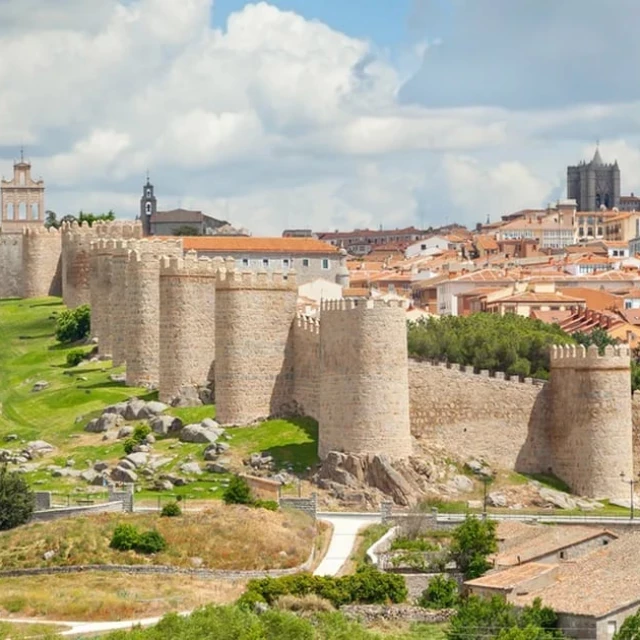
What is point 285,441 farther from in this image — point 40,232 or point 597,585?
point 40,232

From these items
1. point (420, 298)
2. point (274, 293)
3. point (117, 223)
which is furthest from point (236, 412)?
point (420, 298)

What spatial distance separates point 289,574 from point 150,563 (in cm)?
322

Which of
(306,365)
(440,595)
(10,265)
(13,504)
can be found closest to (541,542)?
(440,595)

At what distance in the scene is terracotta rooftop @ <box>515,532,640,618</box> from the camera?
4884 centimetres

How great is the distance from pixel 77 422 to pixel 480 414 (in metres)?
11.9

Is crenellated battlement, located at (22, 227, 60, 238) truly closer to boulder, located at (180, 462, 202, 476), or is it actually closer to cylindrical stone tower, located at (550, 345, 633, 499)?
boulder, located at (180, 462, 202, 476)

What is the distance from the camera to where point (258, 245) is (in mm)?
108188

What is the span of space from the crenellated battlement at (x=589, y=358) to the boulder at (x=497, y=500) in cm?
472

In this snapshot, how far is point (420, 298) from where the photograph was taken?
128m

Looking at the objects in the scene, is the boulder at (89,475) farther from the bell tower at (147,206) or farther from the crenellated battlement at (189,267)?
the bell tower at (147,206)

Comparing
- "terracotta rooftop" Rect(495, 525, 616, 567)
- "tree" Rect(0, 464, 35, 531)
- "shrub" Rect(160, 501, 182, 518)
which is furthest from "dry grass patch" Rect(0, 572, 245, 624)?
"terracotta rooftop" Rect(495, 525, 616, 567)

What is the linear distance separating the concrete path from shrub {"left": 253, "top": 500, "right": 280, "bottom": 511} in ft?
4.04

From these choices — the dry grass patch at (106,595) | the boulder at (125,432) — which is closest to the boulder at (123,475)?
the boulder at (125,432)

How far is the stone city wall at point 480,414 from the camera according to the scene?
217ft
